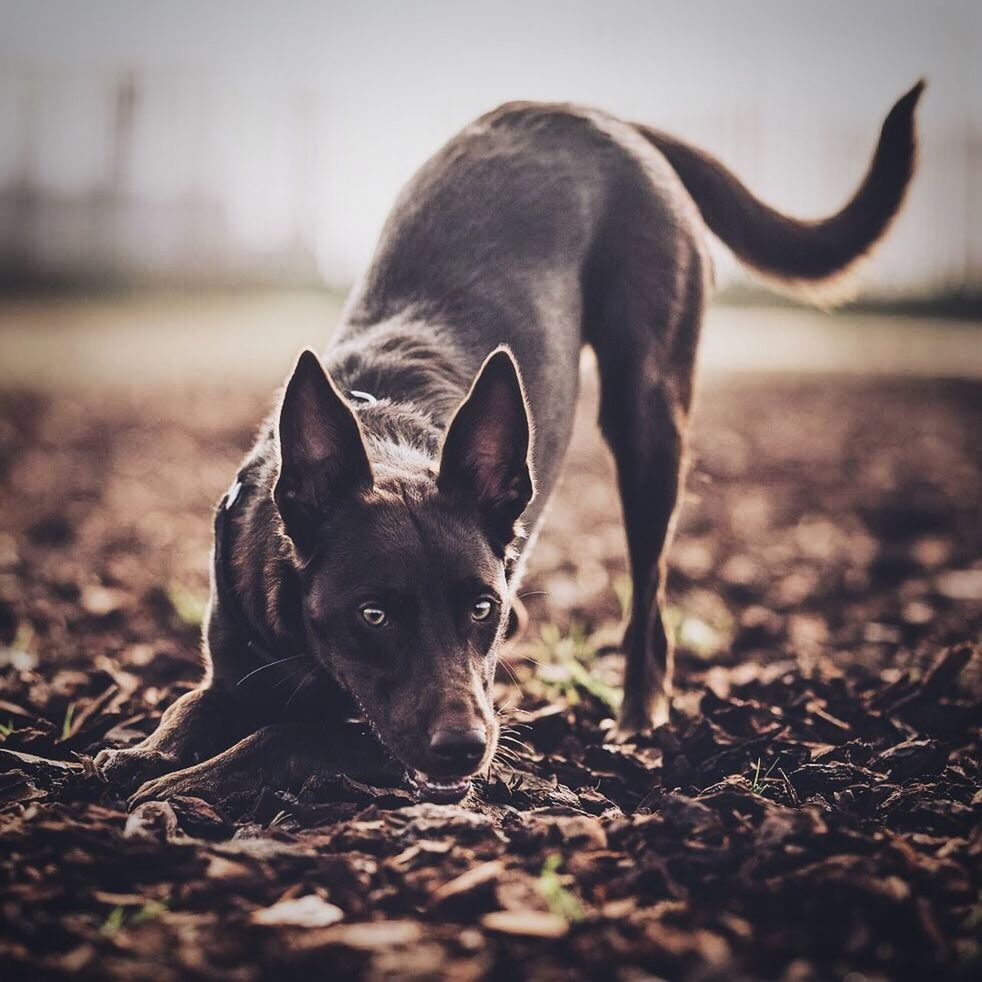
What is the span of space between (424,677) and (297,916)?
2.63 feet

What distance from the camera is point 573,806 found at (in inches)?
127

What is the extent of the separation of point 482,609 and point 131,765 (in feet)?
3.69

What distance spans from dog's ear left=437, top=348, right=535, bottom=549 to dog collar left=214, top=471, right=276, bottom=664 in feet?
2.49

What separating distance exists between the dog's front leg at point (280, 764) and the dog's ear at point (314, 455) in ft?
1.84

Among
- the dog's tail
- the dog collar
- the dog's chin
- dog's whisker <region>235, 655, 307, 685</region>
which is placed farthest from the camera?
the dog's tail

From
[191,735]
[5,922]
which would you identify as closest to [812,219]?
[191,735]

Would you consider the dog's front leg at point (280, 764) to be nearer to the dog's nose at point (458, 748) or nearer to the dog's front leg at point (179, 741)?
the dog's front leg at point (179, 741)

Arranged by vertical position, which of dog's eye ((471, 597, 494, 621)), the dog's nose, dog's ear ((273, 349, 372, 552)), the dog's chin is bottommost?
the dog's chin

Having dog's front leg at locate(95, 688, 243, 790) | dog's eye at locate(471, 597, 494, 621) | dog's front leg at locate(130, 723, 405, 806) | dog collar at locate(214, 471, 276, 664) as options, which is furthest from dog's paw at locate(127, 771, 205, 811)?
dog's eye at locate(471, 597, 494, 621)

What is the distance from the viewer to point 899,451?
10.7m

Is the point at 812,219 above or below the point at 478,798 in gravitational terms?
above

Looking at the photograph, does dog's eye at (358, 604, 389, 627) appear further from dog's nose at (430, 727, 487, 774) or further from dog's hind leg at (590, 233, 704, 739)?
dog's hind leg at (590, 233, 704, 739)

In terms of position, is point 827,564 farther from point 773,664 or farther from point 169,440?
point 169,440

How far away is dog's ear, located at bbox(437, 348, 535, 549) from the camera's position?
3.37 metres
